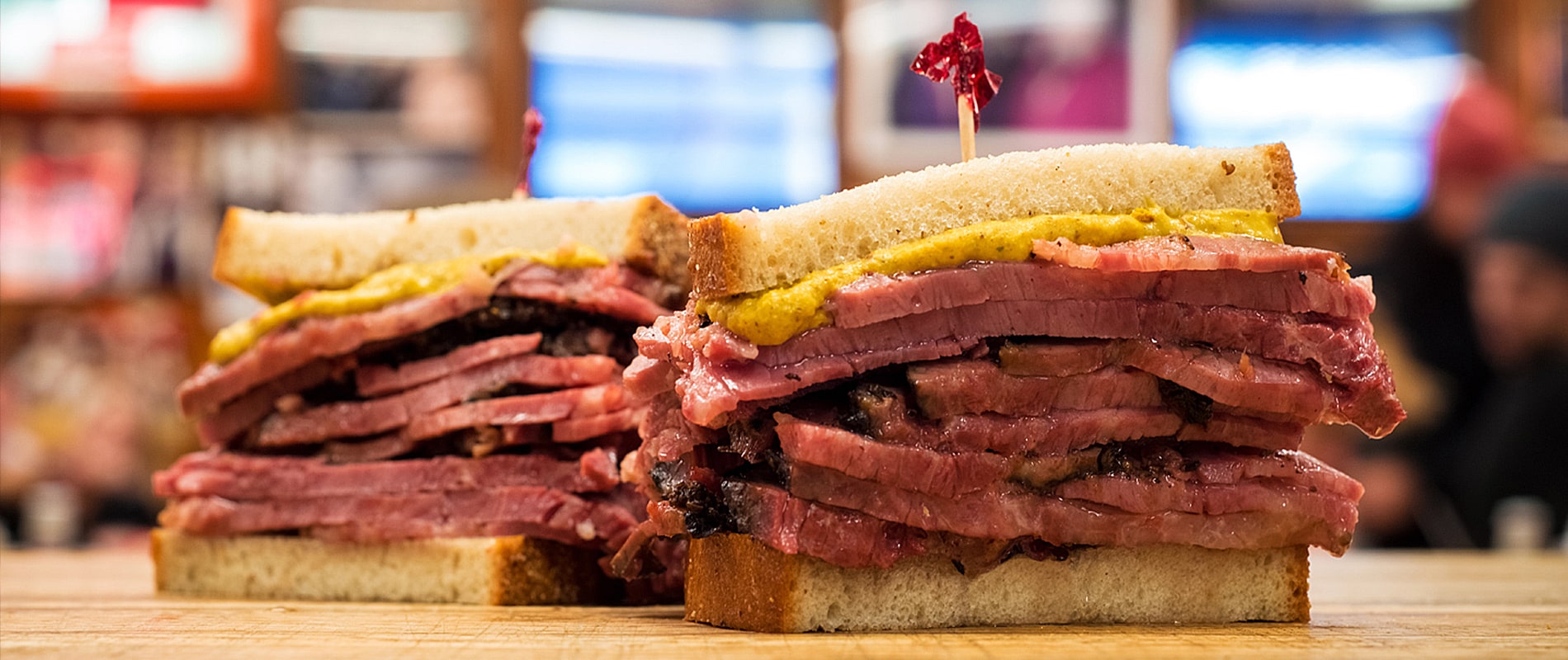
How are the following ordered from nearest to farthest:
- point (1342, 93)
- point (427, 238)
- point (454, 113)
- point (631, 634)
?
1. point (631, 634)
2. point (427, 238)
3. point (454, 113)
4. point (1342, 93)

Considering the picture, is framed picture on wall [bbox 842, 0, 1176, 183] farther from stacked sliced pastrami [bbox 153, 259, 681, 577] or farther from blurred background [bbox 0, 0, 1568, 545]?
stacked sliced pastrami [bbox 153, 259, 681, 577]

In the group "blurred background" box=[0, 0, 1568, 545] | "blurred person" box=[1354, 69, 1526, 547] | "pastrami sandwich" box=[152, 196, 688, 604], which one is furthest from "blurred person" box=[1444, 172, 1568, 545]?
"pastrami sandwich" box=[152, 196, 688, 604]

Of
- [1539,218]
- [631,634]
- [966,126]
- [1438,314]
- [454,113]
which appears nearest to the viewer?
[631,634]

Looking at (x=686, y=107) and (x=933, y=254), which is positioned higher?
(x=686, y=107)

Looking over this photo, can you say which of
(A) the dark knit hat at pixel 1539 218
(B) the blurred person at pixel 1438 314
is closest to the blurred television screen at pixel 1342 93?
(B) the blurred person at pixel 1438 314

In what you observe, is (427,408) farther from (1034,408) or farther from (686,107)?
(686,107)

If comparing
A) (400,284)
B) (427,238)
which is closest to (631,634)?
(400,284)

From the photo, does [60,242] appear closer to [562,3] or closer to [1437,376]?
[562,3]

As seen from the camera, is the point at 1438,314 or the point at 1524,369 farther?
the point at 1438,314
